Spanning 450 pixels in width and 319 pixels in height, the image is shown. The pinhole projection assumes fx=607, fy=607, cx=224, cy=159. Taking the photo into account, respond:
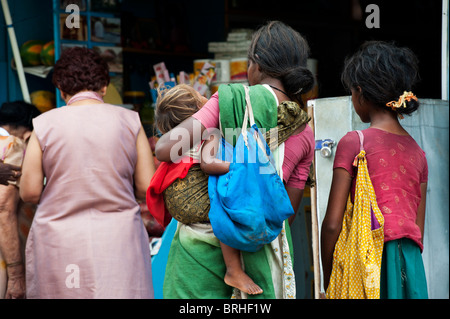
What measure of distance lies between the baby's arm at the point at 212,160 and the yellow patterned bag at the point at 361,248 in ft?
1.89

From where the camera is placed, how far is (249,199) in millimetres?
2211

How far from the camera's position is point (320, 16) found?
239 inches

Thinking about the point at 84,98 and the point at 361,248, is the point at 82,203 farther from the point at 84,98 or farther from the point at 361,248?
the point at 361,248

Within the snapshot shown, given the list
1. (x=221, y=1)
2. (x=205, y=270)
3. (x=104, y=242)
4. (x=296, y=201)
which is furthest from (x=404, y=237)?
(x=221, y=1)

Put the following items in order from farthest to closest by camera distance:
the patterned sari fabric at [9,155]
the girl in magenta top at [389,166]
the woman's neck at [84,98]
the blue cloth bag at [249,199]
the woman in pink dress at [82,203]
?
the patterned sari fabric at [9,155] < the woman's neck at [84,98] < the woman in pink dress at [82,203] < the girl in magenta top at [389,166] < the blue cloth bag at [249,199]

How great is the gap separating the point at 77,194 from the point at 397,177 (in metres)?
1.34

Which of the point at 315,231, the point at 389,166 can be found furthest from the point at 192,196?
the point at 315,231

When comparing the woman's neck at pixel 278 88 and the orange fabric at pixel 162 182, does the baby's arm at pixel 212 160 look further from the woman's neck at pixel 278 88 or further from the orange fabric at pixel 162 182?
the woman's neck at pixel 278 88

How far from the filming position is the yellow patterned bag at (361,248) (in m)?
2.39

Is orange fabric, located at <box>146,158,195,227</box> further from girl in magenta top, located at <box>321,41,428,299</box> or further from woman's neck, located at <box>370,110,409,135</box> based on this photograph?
woman's neck, located at <box>370,110,409,135</box>

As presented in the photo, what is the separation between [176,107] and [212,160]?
288mm

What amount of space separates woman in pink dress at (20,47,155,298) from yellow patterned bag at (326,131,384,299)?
90 centimetres

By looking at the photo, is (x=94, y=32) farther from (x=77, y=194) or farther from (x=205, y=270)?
(x=205, y=270)

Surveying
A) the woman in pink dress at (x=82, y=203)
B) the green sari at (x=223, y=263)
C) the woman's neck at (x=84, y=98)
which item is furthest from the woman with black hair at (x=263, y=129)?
the woman's neck at (x=84, y=98)
